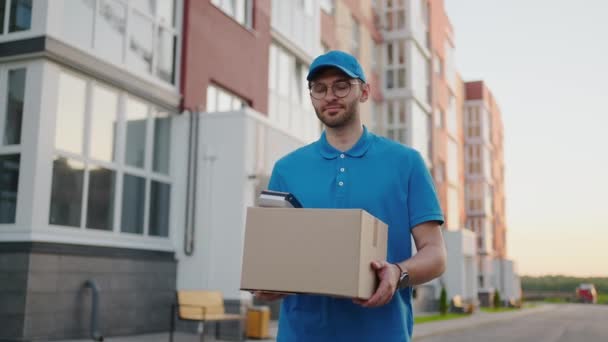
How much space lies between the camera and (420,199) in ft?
7.45

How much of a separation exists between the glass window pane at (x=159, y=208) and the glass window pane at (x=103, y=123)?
4.77 ft

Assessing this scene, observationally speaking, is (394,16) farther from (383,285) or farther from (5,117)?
(383,285)

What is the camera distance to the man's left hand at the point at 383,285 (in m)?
2.01

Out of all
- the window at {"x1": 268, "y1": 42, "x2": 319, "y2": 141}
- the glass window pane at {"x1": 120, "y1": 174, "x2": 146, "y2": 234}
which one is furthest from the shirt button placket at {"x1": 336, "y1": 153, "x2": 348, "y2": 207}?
the window at {"x1": 268, "y1": 42, "x2": 319, "y2": 141}

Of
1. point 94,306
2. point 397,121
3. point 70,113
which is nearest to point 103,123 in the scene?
point 70,113

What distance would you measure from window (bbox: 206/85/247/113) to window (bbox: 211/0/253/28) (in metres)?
1.88

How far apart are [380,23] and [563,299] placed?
55183mm

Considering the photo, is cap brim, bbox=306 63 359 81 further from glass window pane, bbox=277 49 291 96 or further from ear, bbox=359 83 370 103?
glass window pane, bbox=277 49 291 96

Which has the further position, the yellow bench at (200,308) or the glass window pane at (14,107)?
the yellow bench at (200,308)

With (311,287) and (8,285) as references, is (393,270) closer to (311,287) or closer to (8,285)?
(311,287)

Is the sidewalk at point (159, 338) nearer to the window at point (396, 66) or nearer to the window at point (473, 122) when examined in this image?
the window at point (396, 66)

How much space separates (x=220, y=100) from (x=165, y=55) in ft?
6.80

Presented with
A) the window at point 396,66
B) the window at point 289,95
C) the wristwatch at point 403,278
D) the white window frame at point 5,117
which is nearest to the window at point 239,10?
the window at point 289,95

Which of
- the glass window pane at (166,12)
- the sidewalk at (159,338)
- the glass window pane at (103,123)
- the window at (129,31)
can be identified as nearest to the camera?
the sidewalk at (159,338)
